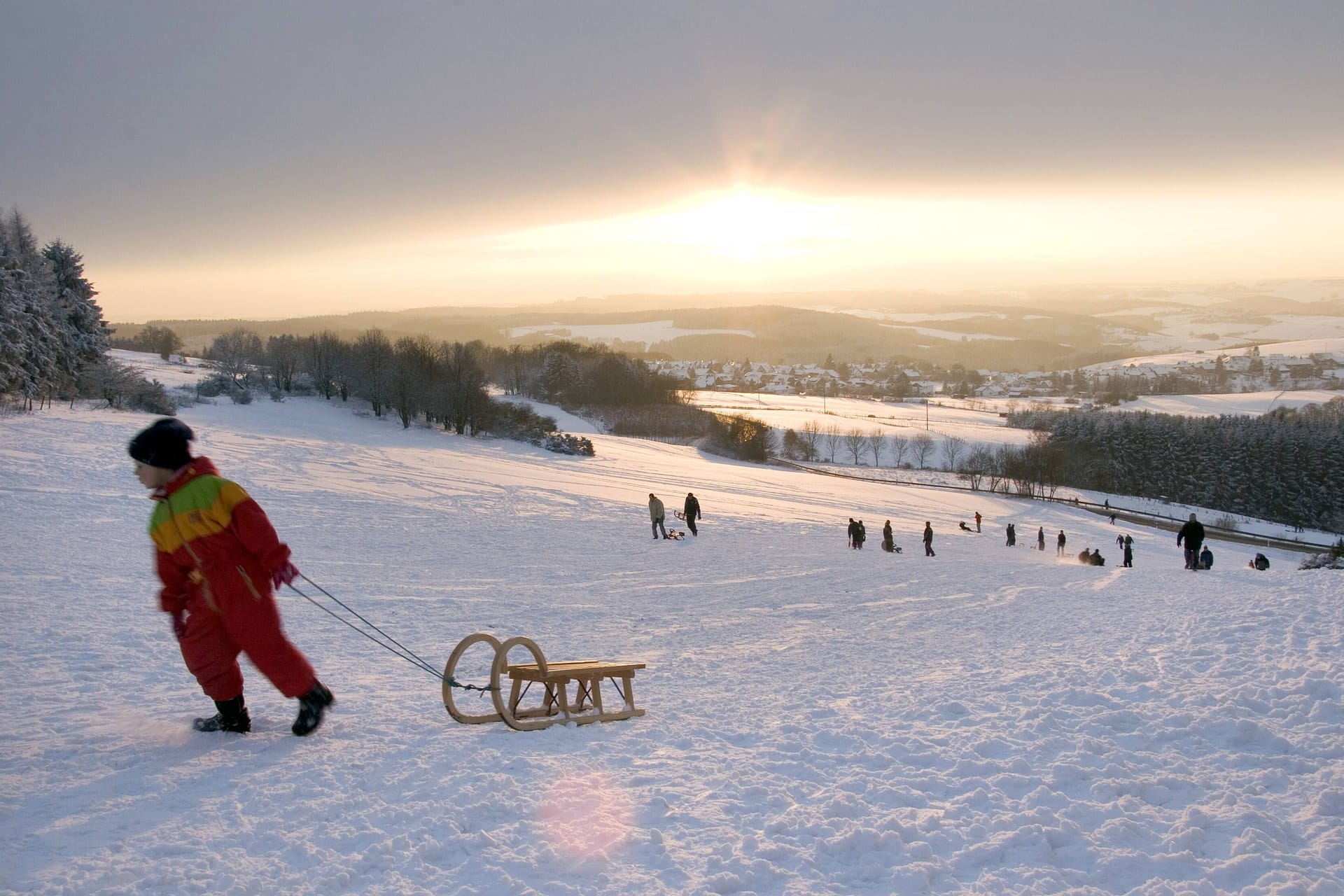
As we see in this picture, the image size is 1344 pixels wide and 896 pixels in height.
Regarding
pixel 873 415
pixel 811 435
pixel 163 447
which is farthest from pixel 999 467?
pixel 163 447

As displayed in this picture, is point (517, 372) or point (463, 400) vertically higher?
point (517, 372)

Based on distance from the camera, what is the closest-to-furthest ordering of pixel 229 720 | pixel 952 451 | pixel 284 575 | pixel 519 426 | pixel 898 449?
pixel 284 575
pixel 229 720
pixel 519 426
pixel 952 451
pixel 898 449

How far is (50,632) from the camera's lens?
744 centimetres

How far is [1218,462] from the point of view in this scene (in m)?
82.4

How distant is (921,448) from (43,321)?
82326 millimetres

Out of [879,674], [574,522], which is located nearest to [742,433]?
[574,522]

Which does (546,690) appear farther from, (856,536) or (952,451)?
(952,451)

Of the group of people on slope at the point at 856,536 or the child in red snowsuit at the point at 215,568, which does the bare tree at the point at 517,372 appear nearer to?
the group of people on slope at the point at 856,536

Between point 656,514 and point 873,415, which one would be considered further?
point 873,415

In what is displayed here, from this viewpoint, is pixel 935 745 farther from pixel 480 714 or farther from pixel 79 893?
pixel 79 893

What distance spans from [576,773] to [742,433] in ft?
222

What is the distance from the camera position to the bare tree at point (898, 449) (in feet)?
299

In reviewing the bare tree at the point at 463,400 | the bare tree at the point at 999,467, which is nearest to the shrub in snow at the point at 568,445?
the bare tree at the point at 463,400

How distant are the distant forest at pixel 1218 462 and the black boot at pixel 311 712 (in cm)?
8064
